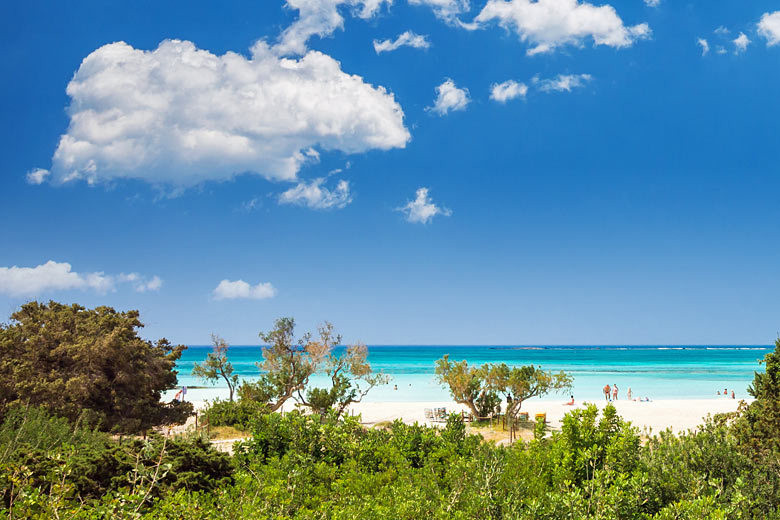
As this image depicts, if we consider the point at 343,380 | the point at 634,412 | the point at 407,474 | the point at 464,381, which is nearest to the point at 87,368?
the point at 343,380

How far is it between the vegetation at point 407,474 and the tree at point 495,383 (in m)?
16.5

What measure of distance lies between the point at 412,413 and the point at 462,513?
3235 centimetres

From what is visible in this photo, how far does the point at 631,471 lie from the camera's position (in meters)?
5.83

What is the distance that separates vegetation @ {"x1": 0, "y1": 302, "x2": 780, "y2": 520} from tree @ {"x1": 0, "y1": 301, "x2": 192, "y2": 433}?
7468 mm

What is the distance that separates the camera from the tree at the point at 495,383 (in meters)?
25.1

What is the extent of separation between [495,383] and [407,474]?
21.0 meters

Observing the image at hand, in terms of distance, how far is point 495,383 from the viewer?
25.9 metres

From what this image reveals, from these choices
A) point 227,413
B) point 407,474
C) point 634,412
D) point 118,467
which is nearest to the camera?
point 407,474

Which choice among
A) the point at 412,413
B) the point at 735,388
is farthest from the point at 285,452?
the point at 735,388

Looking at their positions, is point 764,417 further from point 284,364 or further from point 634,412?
point 634,412

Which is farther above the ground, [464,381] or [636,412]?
[464,381]

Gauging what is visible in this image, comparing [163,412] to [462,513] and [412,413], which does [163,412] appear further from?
[412,413]

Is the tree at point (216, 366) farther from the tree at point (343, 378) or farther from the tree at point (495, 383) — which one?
the tree at point (495, 383)

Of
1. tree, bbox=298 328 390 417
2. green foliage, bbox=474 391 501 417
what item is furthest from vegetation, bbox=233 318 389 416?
green foliage, bbox=474 391 501 417
